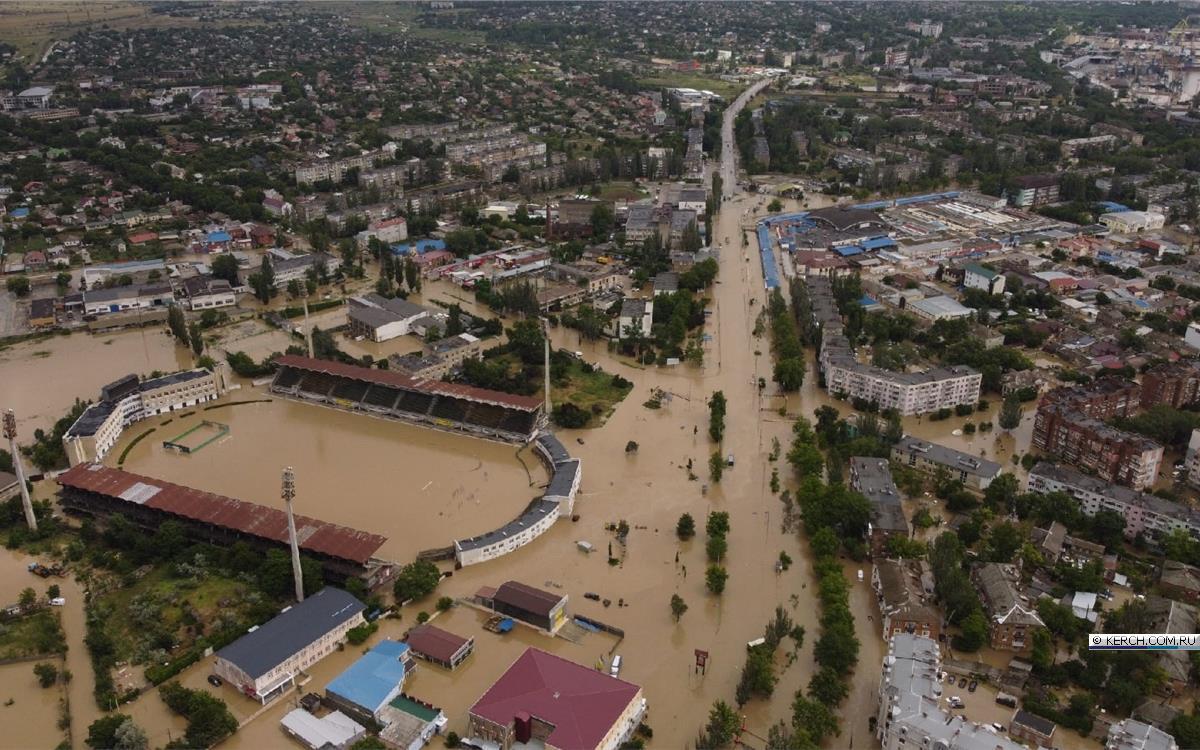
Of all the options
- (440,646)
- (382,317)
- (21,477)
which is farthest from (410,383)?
(440,646)

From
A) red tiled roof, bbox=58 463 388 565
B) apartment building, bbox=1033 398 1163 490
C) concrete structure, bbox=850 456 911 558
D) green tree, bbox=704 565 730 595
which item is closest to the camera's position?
green tree, bbox=704 565 730 595

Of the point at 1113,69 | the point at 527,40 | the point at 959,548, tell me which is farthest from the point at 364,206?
the point at 1113,69

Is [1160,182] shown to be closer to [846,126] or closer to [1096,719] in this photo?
[846,126]

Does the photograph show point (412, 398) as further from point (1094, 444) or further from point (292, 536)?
point (1094, 444)

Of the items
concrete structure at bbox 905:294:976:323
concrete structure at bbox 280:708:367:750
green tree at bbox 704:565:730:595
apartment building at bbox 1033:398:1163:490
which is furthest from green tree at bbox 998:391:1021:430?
concrete structure at bbox 280:708:367:750

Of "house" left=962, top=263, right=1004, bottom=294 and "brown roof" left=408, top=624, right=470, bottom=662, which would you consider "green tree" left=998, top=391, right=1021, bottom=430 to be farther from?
"brown roof" left=408, top=624, right=470, bottom=662
